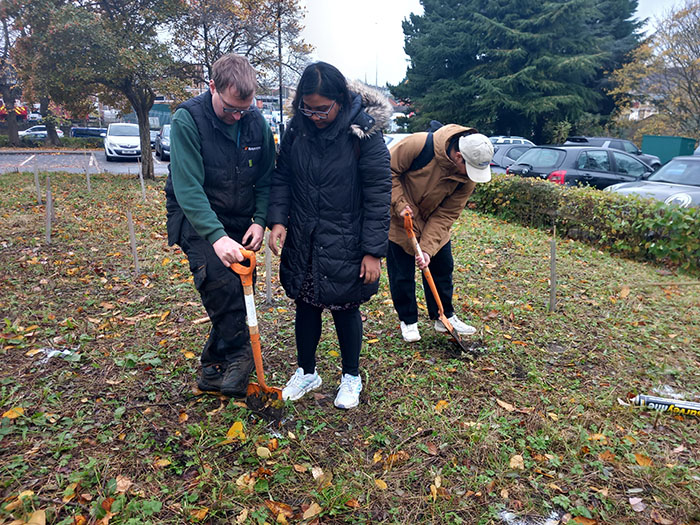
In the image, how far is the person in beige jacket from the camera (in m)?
3.15

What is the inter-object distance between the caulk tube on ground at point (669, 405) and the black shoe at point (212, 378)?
8.44 feet

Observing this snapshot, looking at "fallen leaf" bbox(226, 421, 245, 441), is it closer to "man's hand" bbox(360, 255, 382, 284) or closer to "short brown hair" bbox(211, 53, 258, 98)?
"man's hand" bbox(360, 255, 382, 284)

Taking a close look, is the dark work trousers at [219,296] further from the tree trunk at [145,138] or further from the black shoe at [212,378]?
the tree trunk at [145,138]

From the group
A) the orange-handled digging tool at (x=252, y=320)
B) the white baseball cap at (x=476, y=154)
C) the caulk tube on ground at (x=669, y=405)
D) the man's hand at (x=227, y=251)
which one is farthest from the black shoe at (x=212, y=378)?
the caulk tube on ground at (x=669, y=405)

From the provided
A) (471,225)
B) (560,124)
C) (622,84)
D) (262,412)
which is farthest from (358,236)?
(622,84)

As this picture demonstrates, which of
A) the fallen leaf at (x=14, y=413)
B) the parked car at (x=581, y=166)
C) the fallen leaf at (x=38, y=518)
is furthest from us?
the parked car at (x=581, y=166)

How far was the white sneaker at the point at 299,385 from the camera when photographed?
9.27 ft

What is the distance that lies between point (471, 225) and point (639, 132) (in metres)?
23.6

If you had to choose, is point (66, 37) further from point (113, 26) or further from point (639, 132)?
point (639, 132)

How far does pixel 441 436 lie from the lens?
2619 millimetres

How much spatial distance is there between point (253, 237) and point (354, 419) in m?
1.19

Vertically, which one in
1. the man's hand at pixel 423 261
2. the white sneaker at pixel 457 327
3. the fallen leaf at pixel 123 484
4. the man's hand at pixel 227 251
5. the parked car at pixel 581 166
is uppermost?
the parked car at pixel 581 166

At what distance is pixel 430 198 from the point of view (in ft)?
11.3

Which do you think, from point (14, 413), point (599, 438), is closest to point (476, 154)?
point (599, 438)
